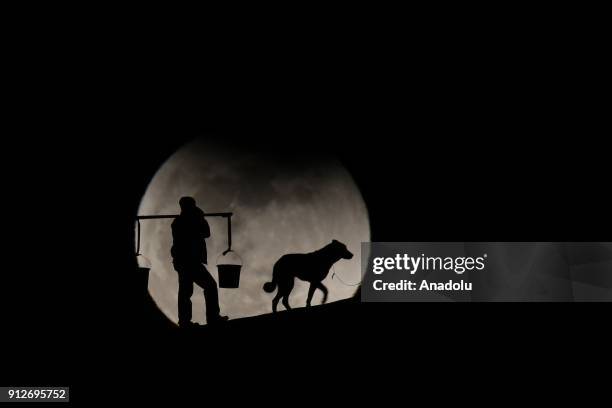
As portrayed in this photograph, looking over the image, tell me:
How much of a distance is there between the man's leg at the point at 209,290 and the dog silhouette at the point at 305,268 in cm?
183

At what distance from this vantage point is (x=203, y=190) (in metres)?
17.2

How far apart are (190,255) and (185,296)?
0.69 metres

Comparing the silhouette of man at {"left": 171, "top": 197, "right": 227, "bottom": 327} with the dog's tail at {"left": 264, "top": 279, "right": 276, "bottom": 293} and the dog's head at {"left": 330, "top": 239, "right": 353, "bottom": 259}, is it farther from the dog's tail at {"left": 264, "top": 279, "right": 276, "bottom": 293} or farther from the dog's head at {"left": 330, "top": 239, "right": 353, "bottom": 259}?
the dog's head at {"left": 330, "top": 239, "right": 353, "bottom": 259}

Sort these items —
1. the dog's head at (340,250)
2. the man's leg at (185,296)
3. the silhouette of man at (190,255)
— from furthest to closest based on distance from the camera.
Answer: the dog's head at (340,250)
the man's leg at (185,296)
the silhouette of man at (190,255)

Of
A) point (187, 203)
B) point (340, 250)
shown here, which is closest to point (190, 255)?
point (187, 203)

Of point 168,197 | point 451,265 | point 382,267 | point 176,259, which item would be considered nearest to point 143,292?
point 176,259

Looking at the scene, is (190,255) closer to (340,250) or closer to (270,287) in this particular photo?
(270,287)

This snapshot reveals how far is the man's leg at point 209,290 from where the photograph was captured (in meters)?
9.69

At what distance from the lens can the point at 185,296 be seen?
9.78 metres

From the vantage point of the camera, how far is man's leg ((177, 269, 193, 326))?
31.7ft

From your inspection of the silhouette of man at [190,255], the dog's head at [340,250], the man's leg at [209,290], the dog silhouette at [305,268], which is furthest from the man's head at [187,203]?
the dog's head at [340,250]

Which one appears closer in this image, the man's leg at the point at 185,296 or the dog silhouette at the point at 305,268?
the man's leg at the point at 185,296

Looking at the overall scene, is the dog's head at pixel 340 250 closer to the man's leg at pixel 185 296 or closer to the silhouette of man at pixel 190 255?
the silhouette of man at pixel 190 255

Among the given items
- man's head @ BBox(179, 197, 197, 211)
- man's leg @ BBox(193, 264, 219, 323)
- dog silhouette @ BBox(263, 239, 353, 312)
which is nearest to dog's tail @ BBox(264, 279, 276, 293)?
dog silhouette @ BBox(263, 239, 353, 312)
